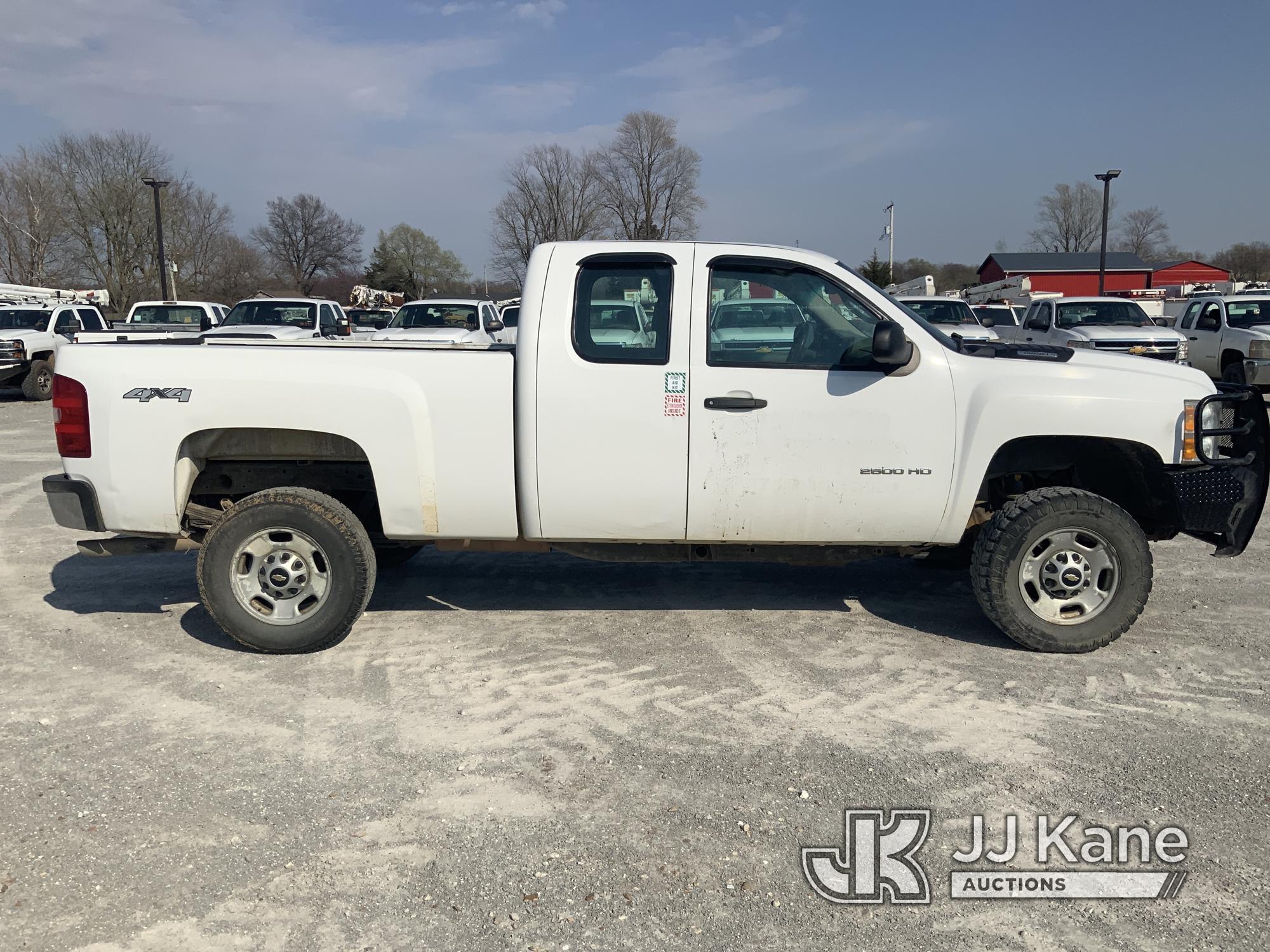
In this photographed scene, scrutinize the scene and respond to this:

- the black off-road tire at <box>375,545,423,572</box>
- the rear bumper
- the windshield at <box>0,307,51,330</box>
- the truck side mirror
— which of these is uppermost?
the windshield at <box>0,307,51,330</box>

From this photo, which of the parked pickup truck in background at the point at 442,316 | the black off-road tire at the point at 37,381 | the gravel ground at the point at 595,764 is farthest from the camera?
the black off-road tire at the point at 37,381

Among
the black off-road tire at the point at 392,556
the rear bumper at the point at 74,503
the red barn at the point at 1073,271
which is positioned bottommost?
the black off-road tire at the point at 392,556

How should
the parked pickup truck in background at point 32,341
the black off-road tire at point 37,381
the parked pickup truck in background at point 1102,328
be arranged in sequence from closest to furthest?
the parked pickup truck in background at point 1102,328, the parked pickup truck in background at point 32,341, the black off-road tire at point 37,381

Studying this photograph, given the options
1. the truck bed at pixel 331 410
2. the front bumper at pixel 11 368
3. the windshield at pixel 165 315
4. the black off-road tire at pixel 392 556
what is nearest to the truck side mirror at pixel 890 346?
the truck bed at pixel 331 410

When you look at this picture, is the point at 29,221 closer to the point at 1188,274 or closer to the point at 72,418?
the point at 72,418

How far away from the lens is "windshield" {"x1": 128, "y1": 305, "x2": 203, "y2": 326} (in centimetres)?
2150

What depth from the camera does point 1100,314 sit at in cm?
1839

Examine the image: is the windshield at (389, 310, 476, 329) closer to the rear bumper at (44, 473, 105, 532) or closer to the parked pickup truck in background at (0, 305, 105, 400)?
the parked pickup truck in background at (0, 305, 105, 400)

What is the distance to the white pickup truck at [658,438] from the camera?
4.86m

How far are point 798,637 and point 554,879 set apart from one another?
2.53 metres

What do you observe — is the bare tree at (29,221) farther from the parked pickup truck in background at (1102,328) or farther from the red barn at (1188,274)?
the red barn at (1188,274)

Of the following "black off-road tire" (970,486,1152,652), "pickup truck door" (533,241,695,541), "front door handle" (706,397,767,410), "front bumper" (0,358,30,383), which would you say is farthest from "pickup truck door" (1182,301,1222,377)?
"front bumper" (0,358,30,383)

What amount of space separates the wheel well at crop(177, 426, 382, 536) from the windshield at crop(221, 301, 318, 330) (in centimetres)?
1493

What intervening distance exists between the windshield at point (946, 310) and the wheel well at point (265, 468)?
15723 mm
